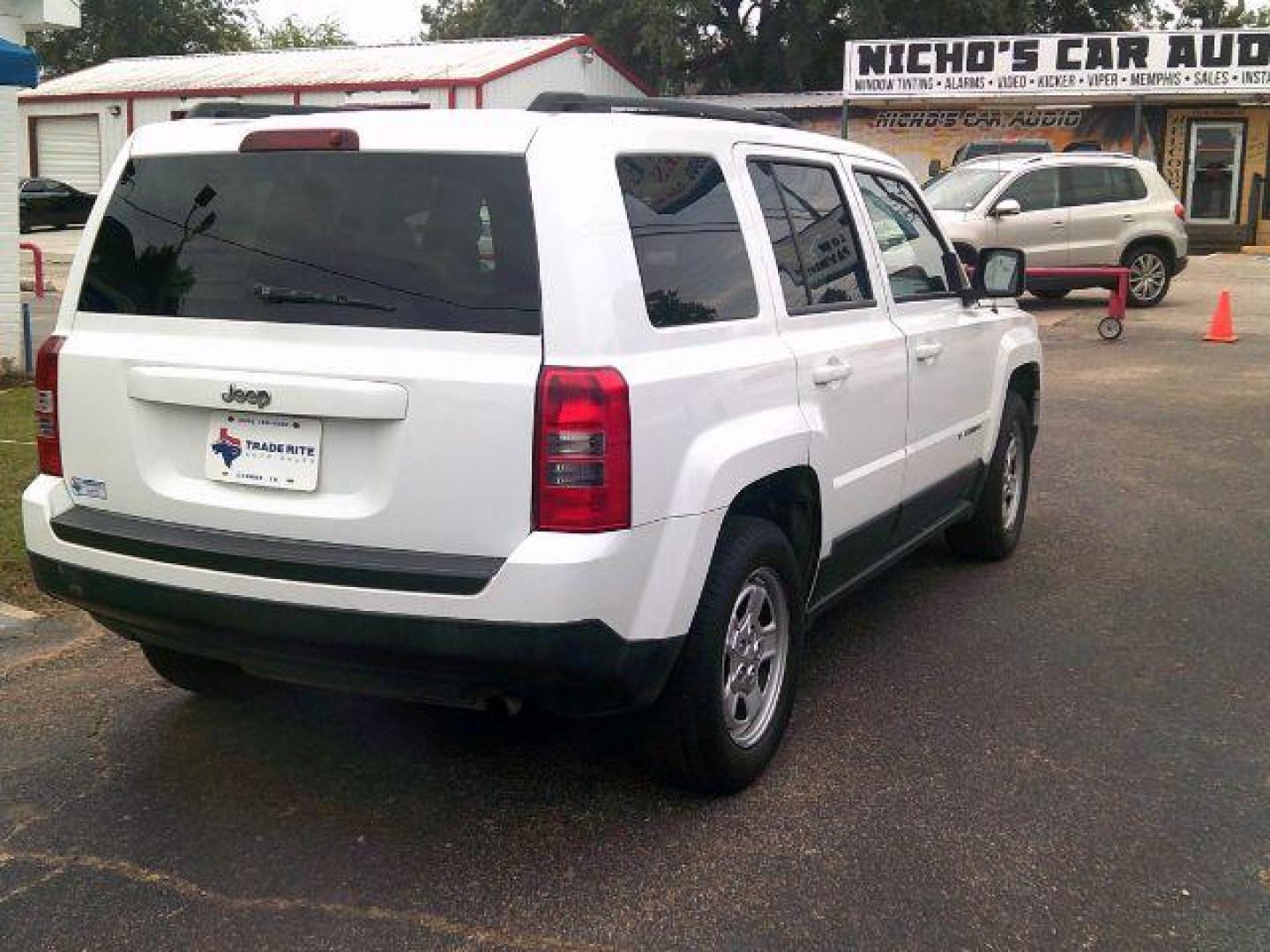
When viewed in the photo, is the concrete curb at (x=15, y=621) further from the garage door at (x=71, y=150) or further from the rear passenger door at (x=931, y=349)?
the garage door at (x=71, y=150)

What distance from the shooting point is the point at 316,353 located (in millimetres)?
3346

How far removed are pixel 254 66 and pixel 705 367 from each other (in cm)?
3738

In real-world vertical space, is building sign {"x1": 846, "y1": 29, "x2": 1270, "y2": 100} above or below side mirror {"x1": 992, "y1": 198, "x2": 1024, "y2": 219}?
above

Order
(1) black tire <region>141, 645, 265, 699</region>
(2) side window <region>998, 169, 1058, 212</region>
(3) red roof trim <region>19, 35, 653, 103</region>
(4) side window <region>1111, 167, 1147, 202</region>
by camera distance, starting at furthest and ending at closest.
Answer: (3) red roof trim <region>19, 35, 653, 103</region> < (4) side window <region>1111, 167, 1147, 202</region> < (2) side window <region>998, 169, 1058, 212</region> < (1) black tire <region>141, 645, 265, 699</region>

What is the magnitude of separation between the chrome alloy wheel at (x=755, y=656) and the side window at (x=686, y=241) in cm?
77

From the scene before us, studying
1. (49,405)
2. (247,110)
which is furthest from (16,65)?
(49,405)

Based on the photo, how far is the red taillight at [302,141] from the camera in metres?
3.43

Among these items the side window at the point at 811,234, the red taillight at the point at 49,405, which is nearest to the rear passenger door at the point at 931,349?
the side window at the point at 811,234

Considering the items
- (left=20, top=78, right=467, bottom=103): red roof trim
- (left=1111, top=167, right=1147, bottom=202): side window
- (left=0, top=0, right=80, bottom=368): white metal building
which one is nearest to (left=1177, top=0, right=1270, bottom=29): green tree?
(left=20, top=78, right=467, bottom=103): red roof trim

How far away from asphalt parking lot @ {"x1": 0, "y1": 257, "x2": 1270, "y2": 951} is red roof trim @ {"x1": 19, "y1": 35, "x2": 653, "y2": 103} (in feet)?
94.3

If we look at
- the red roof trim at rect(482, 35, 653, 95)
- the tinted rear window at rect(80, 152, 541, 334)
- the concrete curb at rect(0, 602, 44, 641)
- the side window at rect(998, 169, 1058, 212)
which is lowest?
the concrete curb at rect(0, 602, 44, 641)

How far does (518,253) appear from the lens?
10.5 ft

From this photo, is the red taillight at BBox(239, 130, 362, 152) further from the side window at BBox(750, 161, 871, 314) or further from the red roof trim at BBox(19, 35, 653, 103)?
the red roof trim at BBox(19, 35, 653, 103)

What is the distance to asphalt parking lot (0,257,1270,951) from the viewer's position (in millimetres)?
3166
